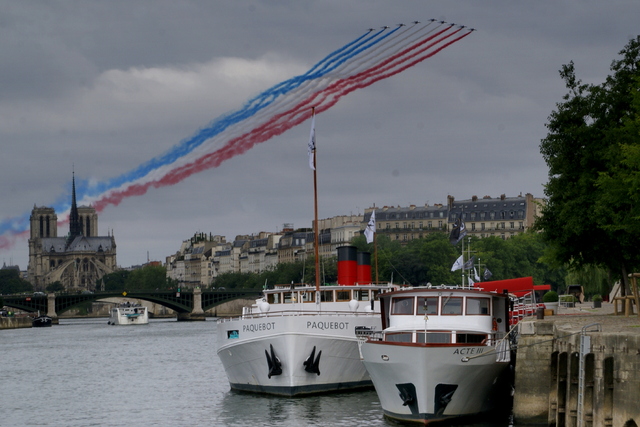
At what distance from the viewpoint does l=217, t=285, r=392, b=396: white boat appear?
41.9 metres

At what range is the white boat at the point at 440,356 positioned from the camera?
108 ft

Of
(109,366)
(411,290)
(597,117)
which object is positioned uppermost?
(597,117)

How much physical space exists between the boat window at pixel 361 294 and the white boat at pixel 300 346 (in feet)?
2.47

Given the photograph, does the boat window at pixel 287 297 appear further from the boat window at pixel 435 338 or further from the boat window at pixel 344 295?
the boat window at pixel 435 338

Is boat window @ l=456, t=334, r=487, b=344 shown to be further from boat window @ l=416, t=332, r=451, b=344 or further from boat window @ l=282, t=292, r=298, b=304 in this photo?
boat window @ l=282, t=292, r=298, b=304

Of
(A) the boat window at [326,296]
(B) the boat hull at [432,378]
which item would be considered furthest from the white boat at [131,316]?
(B) the boat hull at [432,378]

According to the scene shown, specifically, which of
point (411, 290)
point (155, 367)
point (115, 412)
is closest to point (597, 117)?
point (411, 290)

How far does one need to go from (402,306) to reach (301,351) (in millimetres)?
6724

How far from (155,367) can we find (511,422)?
36.0m

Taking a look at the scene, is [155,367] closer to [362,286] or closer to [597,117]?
[362,286]

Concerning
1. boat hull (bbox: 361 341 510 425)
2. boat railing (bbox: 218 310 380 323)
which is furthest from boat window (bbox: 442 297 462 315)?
boat railing (bbox: 218 310 380 323)

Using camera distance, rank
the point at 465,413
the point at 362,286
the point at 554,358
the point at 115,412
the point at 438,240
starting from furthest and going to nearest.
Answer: the point at 438,240 < the point at 362,286 < the point at 115,412 < the point at 465,413 < the point at 554,358

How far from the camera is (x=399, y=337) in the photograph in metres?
34.7

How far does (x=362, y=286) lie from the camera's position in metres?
46.6
